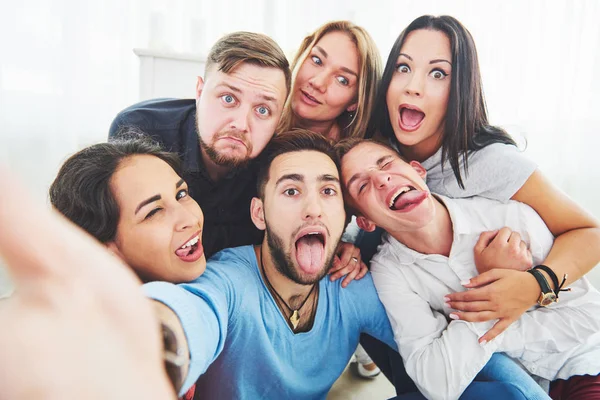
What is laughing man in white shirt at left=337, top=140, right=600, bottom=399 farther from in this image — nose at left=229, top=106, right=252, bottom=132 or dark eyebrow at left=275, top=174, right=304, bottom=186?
nose at left=229, top=106, right=252, bottom=132

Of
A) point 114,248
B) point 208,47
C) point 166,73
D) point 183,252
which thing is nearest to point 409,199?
point 183,252

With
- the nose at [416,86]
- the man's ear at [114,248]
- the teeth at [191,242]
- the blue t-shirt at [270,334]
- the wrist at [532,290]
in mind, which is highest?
the nose at [416,86]

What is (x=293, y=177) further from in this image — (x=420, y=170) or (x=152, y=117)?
(x=152, y=117)

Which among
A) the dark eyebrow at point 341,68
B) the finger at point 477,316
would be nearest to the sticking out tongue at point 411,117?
the dark eyebrow at point 341,68

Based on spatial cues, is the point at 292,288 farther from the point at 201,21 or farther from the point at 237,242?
the point at 201,21

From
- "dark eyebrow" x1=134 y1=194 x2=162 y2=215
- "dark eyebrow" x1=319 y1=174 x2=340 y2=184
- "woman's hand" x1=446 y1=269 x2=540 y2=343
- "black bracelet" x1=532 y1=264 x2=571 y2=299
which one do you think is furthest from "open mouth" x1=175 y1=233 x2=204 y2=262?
"black bracelet" x1=532 y1=264 x2=571 y2=299

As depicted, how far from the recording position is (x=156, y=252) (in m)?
0.83

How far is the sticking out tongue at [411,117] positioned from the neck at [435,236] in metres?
0.27

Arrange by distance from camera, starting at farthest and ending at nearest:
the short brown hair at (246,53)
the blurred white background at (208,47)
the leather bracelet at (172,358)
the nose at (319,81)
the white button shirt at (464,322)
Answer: the blurred white background at (208,47) → the nose at (319,81) → the short brown hair at (246,53) → the white button shirt at (464,322) → the leather bracelet at (172,358)

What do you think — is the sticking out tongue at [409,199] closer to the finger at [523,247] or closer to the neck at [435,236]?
the neck at [435,236]

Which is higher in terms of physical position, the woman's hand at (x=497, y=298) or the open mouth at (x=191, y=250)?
the open mouth at (x=191, y=250)

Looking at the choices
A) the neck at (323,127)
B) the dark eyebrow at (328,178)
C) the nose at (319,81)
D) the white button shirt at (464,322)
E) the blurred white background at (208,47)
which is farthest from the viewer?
the blurred white background at (208,47)

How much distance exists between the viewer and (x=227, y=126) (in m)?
1.12

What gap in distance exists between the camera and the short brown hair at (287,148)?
1.12m
